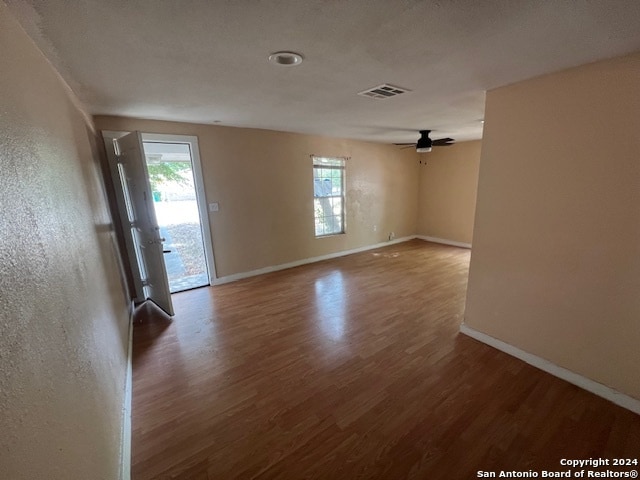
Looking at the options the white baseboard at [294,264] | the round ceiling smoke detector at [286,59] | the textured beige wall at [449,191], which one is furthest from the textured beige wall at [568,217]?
the textured beige wall at [449,191]

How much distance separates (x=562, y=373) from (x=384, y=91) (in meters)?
2.53

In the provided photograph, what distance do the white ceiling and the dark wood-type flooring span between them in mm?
2125

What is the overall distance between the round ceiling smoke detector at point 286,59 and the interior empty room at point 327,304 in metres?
0.02

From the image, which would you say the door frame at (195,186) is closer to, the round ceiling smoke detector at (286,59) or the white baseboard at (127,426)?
the white baseboard at (127,426)

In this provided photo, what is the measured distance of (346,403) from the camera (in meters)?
1.71

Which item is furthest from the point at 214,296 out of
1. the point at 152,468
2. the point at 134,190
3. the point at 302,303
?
the point at 152,468

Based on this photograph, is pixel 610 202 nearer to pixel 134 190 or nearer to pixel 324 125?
pixel 324 125

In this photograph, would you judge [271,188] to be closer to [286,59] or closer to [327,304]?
[327,304]

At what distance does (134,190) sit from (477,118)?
13.2ft

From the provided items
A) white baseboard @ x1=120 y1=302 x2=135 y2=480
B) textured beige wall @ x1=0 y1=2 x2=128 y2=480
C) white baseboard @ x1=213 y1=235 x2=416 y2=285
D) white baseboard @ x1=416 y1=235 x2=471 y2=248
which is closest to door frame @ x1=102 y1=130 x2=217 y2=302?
white baseboard @ x1=213 y1=235 x2=416 y2=285

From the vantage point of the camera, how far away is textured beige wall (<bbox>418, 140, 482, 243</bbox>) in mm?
5297

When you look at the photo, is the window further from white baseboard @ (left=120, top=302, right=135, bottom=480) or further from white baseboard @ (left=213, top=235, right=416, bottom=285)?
white baseboard @ (left=120, top=302, right=135, bottom=480)

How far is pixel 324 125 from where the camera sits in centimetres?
347

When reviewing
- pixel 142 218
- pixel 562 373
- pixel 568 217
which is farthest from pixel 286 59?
pixel 562 373
